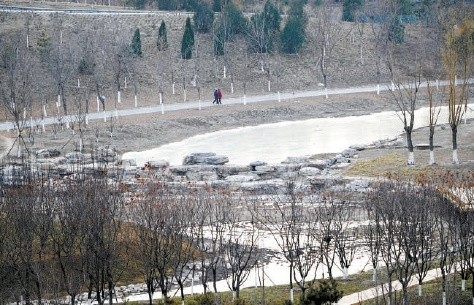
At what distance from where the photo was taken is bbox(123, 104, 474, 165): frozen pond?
5247cm

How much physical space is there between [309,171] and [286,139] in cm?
1383

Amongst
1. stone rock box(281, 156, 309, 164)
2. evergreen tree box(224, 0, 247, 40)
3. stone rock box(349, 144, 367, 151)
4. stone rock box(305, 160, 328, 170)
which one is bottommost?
stone rock box(305, 160, 328, 170)

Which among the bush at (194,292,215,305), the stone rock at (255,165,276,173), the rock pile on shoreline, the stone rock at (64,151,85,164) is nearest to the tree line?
the bush at (194,292,215,305)

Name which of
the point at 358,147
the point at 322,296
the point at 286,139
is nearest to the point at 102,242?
the point at 322,296

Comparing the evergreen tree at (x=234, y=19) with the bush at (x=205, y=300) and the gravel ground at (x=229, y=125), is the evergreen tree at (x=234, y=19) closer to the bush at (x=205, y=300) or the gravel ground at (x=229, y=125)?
the gravel ground at (x=229, y=125)

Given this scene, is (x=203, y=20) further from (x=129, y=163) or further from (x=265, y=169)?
(x=265, y=169)

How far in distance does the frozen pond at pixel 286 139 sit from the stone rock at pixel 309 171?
455 cm

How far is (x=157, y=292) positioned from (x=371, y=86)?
52.9m

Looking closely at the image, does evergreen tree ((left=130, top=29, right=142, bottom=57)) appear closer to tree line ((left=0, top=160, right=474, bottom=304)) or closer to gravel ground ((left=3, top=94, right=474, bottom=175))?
gravel ground ((left=3, top=94, right=474, bottom=175))

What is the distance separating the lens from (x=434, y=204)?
86.4ft

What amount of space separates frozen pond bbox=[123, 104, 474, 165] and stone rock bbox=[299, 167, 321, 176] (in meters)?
4.55

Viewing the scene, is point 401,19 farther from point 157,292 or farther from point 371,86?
point 157,292

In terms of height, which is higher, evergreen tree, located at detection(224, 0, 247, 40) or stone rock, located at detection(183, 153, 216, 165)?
evergreen tree, located at detection(224, 0, 247, 40)

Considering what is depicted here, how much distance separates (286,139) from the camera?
5850 cm
